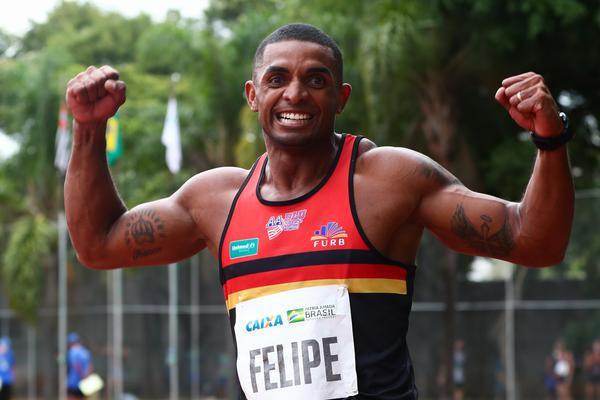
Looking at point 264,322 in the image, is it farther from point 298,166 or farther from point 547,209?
point 547,209

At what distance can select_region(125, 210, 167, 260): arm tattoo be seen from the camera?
3.86 meters

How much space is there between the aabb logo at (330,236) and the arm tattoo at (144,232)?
2.11 feet

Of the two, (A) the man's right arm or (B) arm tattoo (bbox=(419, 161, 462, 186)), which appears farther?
(A) the man's right arm

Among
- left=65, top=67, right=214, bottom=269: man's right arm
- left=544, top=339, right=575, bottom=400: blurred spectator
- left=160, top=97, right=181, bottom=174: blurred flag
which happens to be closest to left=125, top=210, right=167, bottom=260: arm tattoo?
left=65, top=67, right=214, bottom=269: man's right arm

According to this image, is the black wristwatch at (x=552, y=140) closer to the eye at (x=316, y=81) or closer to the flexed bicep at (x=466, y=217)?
the flexed bicep at (x=466, y=217)

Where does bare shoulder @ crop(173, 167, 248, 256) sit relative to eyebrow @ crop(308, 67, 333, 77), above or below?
below

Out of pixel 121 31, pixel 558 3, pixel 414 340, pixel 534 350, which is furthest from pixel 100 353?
pixel 121 31

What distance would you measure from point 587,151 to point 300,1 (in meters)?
5.97

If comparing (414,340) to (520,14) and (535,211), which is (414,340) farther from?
(535,211)

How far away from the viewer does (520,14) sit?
18234mm

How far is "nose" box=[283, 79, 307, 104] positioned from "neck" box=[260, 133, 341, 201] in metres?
0.18

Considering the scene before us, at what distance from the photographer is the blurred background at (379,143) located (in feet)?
59.0

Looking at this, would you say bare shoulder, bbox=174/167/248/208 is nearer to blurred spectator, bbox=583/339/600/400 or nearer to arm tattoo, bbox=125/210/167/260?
arm tattoo, bbox=125/210/167/260

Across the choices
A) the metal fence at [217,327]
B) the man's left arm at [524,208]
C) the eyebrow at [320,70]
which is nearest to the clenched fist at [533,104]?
the man's left arm at [524,208]
